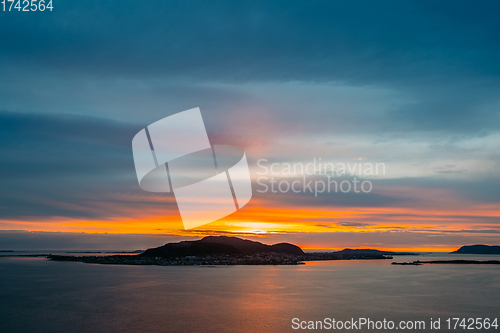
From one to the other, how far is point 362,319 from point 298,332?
5.10 m

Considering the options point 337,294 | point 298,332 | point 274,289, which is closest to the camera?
point 298,332

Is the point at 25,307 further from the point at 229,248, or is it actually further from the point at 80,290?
the point at 229,248

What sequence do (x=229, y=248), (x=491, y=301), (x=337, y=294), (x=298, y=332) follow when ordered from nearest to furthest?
(x=298, y=332), (x=491, y=301), (x=337, y=294), (x=229, y=248)

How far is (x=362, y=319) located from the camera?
22.0 m

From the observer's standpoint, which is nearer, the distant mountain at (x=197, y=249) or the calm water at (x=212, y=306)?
the calm water at (x=212, y=306)

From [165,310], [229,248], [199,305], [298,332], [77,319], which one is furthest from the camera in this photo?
[229,248]

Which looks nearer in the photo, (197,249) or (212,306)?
(212,306)

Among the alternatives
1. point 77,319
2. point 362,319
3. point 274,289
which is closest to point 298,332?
point 362,319

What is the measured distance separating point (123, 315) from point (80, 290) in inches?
572

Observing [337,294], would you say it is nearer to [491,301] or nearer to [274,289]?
[274,289]

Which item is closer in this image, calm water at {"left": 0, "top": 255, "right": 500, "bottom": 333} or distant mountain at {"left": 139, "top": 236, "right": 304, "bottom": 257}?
calm water at {"left": 0, "top": 255, "right": 500, "bottom": 333}

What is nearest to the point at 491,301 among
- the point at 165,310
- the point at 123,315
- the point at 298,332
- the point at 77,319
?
the point at 298,332

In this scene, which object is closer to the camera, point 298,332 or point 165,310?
point 298,332

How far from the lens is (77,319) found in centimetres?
2181
